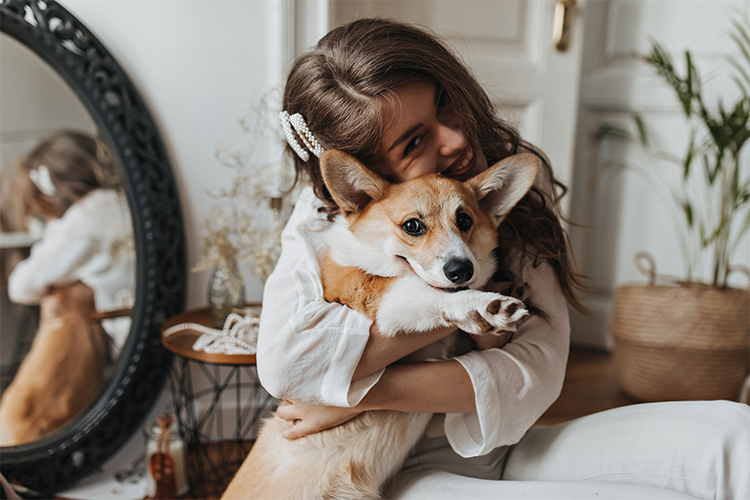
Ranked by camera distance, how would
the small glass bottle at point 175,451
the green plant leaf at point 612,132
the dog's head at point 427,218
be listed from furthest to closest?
the green plant leaf at point 612,132
the small glass bottle at point 175,451
the dog's head at point 427,218

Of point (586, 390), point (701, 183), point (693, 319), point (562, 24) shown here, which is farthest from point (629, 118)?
point (586, 390)

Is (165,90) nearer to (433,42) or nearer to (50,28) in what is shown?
(50,28)

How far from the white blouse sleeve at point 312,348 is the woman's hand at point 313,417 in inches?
2.0

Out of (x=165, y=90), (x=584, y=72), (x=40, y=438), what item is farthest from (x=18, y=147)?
(x=584, y=72)

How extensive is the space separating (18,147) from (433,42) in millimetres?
1462

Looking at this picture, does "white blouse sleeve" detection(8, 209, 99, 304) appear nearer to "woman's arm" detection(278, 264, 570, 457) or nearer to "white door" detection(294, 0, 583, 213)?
"woman's arm" detection(278, 264, 570, 457)

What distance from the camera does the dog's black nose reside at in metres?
0.85

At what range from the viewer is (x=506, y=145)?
118cm

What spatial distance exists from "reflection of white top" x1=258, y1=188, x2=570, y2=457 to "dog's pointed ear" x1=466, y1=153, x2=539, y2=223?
0.18 meters

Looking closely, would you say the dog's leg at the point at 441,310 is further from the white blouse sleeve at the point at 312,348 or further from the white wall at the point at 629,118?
the white wall at the point at 629,118

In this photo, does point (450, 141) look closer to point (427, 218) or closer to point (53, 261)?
point (427, 218)

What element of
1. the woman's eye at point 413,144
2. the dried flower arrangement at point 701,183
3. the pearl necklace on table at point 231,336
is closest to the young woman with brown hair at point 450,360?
the woman's eye at point 413,144

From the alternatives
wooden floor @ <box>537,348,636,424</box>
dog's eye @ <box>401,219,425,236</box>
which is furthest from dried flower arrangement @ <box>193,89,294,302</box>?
wooden floor @ <box>537,348,636,424</box>

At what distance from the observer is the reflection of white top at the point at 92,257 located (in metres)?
1.71
